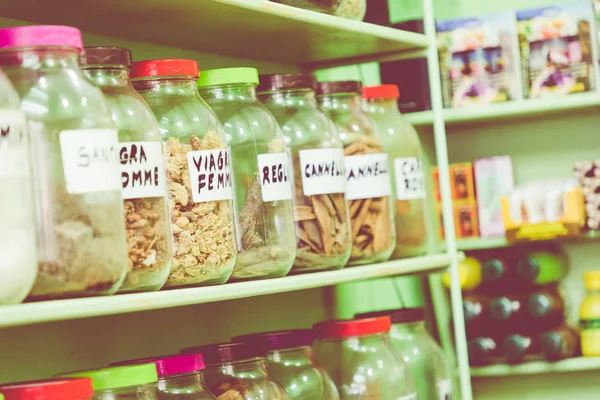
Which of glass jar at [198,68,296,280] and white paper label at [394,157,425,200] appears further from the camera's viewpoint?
white paper label at [394,157,425,200]

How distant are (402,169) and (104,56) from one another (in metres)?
0.79

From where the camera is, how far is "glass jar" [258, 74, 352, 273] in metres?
1.58

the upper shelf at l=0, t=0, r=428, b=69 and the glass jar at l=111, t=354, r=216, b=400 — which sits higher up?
the upper shelf at l=0, t=0, r=428, b=69

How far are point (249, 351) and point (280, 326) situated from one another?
636mm

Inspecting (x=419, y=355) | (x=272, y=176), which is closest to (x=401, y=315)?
(x=419, y=355)

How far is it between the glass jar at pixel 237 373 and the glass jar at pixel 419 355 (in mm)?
499

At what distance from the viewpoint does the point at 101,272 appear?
1077 millimetres

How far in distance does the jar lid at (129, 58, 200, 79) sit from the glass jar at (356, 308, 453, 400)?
717 millimetres

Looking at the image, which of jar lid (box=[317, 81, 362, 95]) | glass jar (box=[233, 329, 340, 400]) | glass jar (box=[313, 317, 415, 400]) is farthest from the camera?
jar lid (box=[317, 81, 362, 95])

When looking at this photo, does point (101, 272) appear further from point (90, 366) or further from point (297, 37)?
point (297, 37)

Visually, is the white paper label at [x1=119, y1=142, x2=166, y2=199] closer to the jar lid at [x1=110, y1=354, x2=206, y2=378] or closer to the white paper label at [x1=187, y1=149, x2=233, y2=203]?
the white paper label at [x1=187, y1=149, x2=233, y2=203]

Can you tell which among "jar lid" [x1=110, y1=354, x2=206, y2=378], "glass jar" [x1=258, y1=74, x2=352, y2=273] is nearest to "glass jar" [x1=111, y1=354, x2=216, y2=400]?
"jar lid" [x1=110, y1=354, x2=206, y2=378]

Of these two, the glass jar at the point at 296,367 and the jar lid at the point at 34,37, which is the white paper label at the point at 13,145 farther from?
the glass jar at the point at 296,367

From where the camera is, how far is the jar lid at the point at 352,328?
168 cm
